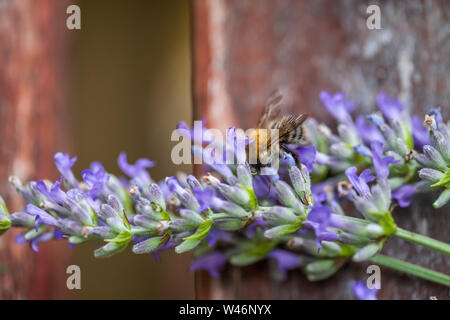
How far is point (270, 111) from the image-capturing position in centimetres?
107

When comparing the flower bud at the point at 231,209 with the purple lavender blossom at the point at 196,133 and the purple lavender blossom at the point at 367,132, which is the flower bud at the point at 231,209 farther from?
the purple lavender blossom at the point at 367,132

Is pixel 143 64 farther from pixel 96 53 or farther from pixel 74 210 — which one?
pixel 74 210

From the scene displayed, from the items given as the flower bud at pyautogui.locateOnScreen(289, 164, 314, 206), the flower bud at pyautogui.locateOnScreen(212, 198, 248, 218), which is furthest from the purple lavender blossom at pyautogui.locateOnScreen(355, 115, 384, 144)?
the flower bud at pyautogui.locateOnScreen(212, 198, 248, 218)

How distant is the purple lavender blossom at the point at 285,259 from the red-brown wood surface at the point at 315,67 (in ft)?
0.20

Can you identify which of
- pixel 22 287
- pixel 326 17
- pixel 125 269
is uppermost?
pixel 326 17

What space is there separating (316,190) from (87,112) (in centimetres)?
145

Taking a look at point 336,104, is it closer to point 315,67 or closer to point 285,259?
point 315,67

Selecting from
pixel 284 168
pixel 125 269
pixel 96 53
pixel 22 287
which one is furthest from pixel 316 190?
pixel 96 53

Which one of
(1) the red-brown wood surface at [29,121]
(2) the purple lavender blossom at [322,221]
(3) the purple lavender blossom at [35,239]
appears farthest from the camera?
(1) the red-brown wood surface at [29,121]

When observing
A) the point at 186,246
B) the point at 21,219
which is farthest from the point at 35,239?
the point at 186,246

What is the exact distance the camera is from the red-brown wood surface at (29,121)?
124 centimetres

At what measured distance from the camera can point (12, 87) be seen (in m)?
1.30

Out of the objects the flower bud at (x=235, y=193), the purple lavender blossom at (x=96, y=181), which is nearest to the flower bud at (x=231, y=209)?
the flower bud at (x=235, y=193)

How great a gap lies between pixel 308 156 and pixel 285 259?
A: 0.87ft
